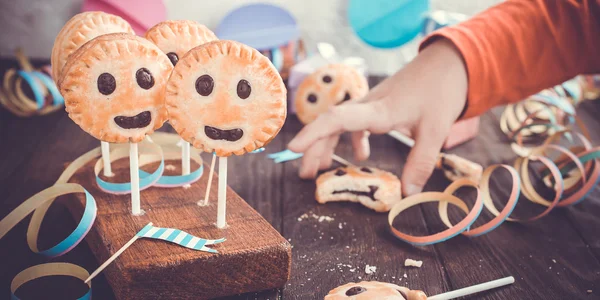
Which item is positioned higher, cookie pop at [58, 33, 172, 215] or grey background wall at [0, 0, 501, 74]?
cookie pop at [58, 33, 172, 215]

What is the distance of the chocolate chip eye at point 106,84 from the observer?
2.34 feet

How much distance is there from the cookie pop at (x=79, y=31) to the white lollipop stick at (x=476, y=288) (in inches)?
24.3

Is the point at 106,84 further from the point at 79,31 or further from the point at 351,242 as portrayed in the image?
the point at 351,242

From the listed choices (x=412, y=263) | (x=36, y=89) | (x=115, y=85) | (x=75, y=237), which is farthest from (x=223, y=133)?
(x=36, y=89)

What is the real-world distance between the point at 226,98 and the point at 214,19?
1.35m

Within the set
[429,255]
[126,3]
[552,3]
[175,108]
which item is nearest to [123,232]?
[175,108]

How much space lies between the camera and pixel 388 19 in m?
1.73

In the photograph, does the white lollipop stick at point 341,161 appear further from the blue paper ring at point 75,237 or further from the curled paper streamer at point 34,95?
the curled paper streamer at point 34,95

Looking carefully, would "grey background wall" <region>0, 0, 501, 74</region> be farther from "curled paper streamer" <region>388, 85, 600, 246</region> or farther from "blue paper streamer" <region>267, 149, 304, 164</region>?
"blue paper streamer" <region>267, 149, 304, 164</region>

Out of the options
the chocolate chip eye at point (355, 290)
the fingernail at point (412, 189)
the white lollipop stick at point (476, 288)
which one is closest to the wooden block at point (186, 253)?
the chocolate chip eye at point (355, 290)

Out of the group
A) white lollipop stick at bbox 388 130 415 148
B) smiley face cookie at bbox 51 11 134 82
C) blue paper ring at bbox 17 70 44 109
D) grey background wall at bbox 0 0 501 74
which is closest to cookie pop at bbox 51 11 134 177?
smiley face cookie at bbox 51 11 134 82

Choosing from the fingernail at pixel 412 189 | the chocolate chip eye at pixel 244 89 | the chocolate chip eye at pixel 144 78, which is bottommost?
the fingernail at pixel 412 189

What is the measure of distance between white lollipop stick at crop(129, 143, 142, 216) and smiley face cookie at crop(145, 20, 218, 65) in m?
0.15

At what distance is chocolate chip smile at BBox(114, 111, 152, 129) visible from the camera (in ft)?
2.44
